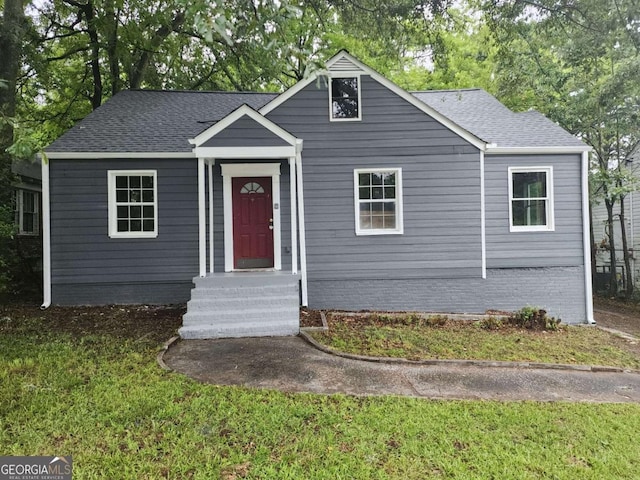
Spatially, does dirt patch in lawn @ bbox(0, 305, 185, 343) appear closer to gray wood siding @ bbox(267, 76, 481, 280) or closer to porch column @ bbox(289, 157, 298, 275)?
porch column @ bbox(289, 157, 298, 275)

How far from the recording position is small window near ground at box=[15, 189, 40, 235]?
11133 millimetres

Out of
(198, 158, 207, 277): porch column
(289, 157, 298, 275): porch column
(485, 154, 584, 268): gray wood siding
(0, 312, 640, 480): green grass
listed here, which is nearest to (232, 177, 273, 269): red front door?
(289, 157, 298, 275): porch column

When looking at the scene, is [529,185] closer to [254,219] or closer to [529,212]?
[529,212]

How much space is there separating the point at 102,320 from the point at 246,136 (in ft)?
15.3

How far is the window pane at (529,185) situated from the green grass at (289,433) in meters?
5.74

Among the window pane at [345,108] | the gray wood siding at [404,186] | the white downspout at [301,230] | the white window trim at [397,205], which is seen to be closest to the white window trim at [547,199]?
the gray wood siding at [404,186]

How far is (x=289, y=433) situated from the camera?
126 inches

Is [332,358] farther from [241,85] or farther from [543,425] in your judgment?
[241,85]

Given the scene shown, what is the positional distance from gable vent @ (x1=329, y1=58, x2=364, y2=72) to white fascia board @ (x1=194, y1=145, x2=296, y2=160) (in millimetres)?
2277

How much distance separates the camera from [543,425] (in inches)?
135

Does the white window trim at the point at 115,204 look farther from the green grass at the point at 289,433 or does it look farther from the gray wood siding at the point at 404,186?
the green grass at the point at 289,433

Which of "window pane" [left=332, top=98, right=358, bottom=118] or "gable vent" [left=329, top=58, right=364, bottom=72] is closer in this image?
"gable vent" [left=329, top=58, right=364, bottom=72]

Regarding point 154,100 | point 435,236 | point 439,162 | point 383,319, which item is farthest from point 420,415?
point 154,100

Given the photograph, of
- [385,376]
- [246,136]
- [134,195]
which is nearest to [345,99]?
[246,136]
